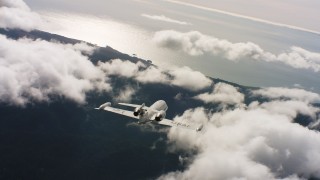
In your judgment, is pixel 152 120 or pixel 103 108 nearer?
pixel 152 120

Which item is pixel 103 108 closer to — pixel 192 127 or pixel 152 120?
pixel 152 120

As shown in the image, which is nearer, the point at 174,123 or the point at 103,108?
the point at 174,123

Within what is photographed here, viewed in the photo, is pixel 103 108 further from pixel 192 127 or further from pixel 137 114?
pixel 192 127

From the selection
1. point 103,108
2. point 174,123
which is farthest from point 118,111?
point 174,123

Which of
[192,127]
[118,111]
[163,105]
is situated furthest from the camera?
[163,105]

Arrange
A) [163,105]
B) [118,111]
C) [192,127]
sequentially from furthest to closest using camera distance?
[163,105]
[118,111]
[192,127]

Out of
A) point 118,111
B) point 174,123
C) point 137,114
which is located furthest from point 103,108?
point 174,123

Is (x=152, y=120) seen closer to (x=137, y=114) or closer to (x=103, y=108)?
Answer: (x=137, y=114)

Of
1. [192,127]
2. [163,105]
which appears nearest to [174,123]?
[192,127]
